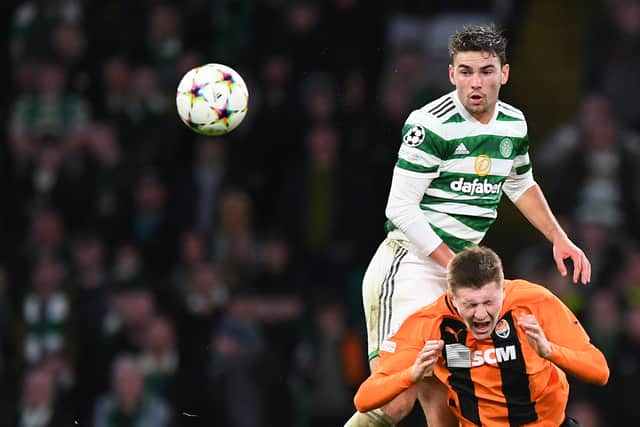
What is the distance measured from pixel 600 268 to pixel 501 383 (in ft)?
15.4

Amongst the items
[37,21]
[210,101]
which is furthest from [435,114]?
[37,21]

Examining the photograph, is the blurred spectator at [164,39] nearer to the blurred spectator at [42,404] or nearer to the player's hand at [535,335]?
the blurred spectator at [42,404]

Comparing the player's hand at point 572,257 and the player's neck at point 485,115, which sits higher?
the player's neck at point 485,115

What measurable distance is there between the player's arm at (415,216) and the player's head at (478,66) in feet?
1.33

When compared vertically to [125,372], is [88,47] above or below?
above

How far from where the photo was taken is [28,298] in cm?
1221

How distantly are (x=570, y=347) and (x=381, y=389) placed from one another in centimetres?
84

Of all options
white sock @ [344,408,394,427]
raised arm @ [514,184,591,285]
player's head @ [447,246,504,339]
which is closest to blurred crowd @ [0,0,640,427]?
raised arm @ [514,184,591,285]

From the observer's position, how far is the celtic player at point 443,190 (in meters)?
6.76

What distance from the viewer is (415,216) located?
6.80 m

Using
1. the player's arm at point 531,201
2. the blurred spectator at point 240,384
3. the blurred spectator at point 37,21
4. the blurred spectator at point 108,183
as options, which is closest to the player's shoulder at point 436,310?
the player's arm at point 531,201

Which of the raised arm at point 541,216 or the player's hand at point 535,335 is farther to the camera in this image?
the raised arm at point 541,216

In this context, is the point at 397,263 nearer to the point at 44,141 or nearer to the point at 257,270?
the point at 257,270

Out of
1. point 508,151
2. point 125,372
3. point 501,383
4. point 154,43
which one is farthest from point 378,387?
point 154,43
